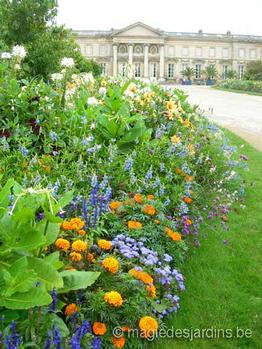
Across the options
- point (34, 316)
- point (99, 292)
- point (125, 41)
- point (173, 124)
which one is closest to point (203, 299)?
point (99, 292)

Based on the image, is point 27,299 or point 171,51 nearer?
point 27,299

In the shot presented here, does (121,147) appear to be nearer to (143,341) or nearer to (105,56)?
(143,341)

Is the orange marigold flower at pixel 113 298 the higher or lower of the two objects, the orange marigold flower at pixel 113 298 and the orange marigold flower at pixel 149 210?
the lower

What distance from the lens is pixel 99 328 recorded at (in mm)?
2533

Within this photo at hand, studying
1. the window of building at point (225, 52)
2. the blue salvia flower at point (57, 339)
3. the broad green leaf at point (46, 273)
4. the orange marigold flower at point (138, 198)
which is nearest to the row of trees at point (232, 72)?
the window of building at point (225, 52)

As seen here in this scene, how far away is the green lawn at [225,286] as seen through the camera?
3168 mm

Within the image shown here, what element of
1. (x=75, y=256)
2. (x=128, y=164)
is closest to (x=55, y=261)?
(x=75, y=256)

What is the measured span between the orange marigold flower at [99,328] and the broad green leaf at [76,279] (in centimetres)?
22

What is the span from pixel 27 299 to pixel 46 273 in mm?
209

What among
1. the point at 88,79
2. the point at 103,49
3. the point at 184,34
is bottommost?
the point at 88,79

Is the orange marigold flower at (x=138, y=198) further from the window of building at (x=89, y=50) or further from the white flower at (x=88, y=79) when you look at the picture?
the window of building at (x=89, y=50)

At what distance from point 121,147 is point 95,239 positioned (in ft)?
6.43

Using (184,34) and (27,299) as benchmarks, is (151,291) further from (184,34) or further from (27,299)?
(184,34)

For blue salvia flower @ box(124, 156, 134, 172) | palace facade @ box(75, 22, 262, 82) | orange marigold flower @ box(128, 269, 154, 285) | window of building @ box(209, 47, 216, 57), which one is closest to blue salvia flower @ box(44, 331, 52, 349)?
orange marigold flower @ box(128, 269, 154, 285)
